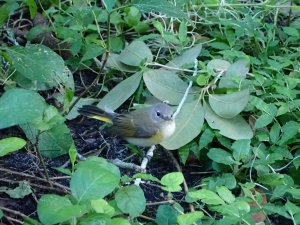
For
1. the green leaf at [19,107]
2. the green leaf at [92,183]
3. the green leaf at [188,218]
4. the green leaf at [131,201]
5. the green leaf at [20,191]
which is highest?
the green leaf at [19,107]

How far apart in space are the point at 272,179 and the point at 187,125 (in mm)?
606

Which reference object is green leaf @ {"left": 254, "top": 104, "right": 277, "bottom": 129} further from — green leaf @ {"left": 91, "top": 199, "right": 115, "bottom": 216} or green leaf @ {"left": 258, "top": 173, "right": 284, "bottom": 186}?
green leaf @ {"left": 91, "top": 199, "right": 115, "bottom": 216}

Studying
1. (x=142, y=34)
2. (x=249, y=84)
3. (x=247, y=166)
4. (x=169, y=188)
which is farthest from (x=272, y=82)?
(x=169, y=188)

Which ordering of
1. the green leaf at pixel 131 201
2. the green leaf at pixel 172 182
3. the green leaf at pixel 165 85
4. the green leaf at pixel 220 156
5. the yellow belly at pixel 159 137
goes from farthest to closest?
the green leaf at pixel 165 85, the yellow belly at pixel 159 137, the green leaf at pixel 220 156, the green leaf at pixel 172 182, the green leaf at pixel 131 201

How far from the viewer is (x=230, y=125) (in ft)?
12.9

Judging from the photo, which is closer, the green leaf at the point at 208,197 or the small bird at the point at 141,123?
the green leaf at the point at 208,197

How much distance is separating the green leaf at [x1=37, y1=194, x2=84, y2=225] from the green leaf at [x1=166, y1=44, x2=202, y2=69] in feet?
6.92

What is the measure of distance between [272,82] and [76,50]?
1219 millimetres

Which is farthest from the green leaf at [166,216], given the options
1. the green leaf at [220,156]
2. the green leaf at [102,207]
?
the green leaf at [220,156]

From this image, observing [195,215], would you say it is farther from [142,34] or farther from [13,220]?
[142,34]

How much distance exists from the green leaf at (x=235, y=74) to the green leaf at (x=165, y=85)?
0.76 feet

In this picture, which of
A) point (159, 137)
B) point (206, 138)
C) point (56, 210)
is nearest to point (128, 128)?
point (159, 137)

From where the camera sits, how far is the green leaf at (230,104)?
3975 mm

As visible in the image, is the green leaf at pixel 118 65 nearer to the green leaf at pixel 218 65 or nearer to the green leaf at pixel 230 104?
the green leaf at pixel 218 65
